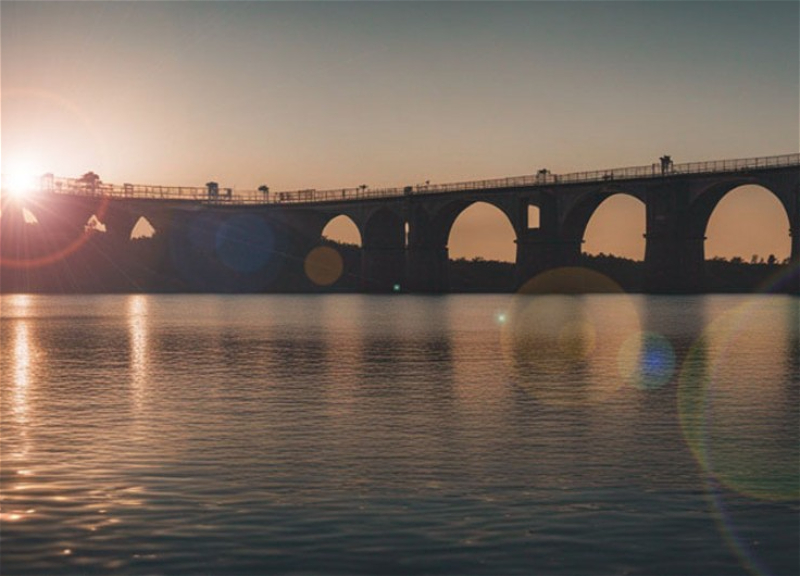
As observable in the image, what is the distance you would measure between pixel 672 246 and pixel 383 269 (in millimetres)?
51837

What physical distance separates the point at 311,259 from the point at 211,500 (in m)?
159

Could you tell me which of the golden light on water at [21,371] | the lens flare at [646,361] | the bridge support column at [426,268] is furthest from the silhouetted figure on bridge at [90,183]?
the lens flare at [646,361]

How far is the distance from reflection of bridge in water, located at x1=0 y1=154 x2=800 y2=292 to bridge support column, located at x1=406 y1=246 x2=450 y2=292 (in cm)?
14

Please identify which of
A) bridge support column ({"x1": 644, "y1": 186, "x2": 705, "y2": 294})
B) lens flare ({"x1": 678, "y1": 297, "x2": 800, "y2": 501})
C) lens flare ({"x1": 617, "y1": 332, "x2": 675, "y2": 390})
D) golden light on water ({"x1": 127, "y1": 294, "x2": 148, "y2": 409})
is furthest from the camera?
bridge support column ({"x1": 644, "y1": 186, "x2": 705, "y2": 294})

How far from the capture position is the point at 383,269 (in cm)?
15775

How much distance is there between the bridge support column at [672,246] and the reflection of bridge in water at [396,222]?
113 millimetres

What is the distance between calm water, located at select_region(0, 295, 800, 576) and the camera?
478 inches

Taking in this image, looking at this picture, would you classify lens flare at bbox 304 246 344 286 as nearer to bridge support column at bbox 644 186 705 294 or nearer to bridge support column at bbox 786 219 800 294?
bridge support column at bbox 644 186 705 294

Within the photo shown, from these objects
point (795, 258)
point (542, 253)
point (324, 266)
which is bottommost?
point (795, 258)

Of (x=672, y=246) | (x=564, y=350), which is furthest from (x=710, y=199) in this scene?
(x=564, y=350)

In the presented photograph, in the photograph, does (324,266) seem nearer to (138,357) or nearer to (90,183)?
(90,183)

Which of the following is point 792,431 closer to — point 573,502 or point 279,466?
point 573,502

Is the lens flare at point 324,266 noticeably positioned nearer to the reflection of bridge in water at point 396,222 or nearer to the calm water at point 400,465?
the reflection of bridge in water at point 396,222

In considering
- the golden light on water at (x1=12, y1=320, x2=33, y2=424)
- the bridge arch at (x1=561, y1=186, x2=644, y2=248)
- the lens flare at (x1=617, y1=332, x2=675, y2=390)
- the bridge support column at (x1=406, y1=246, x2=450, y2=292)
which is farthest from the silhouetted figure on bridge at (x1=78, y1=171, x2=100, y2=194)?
the lens flare at (x1=617, y1=332, x2=675, y2=390)
